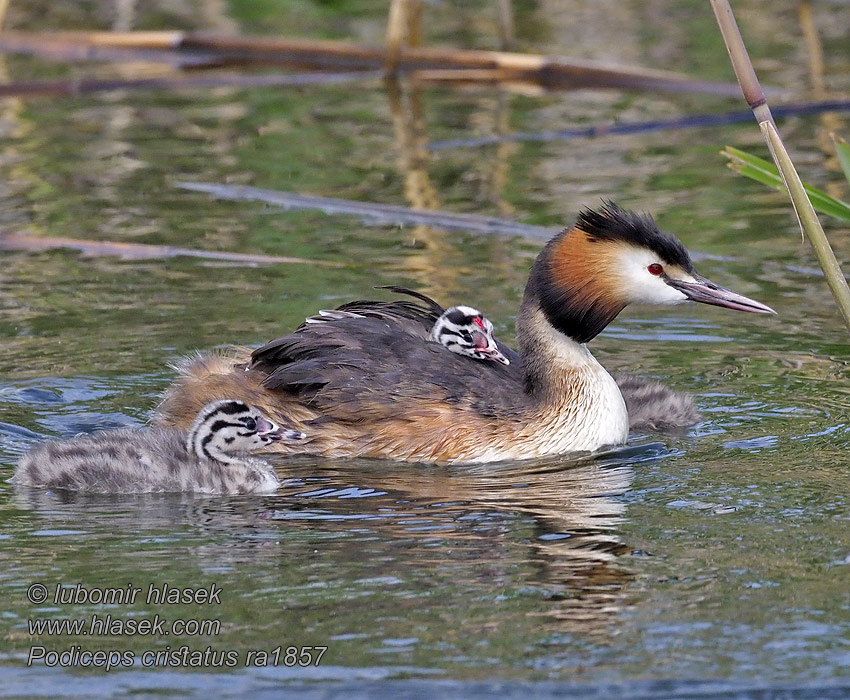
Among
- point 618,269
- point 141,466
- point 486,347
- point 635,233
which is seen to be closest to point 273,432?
point 141,466

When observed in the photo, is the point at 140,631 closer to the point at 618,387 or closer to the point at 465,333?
the point at 465,333

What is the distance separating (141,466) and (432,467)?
51.5 inches

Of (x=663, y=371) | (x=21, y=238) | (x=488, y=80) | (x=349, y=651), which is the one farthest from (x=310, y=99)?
(x=349, y=651)

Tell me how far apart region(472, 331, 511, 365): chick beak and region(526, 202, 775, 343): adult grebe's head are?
1.19 feet

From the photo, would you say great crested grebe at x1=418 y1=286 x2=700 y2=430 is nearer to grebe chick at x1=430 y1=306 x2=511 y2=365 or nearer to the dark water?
grebe chick at x1=430 y1=306 x2=511 y2=365

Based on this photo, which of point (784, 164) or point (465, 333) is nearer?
point (784, 164)

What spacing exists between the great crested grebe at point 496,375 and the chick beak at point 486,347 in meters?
0.06

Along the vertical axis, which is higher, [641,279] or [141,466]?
[641,279]

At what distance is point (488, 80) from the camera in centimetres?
1429

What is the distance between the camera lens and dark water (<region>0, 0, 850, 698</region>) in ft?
15.9

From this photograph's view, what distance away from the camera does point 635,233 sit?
717 centimetres

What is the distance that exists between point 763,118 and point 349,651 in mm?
2327

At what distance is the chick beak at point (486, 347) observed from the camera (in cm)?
739

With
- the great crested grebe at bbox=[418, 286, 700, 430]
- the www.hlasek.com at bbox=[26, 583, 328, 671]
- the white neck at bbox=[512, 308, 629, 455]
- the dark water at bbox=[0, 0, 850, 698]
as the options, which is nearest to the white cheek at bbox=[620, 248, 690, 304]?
the white neck at bbox=[512, 308, 629, 455]
